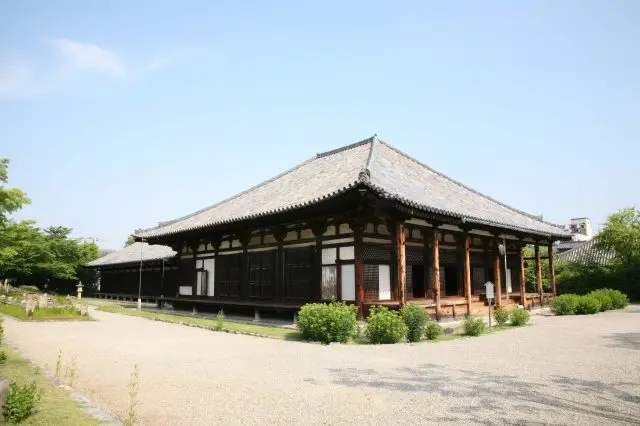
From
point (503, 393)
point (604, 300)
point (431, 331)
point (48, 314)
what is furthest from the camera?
point (604, 300)

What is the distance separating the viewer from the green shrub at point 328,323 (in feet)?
39.1

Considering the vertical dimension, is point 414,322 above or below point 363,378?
above

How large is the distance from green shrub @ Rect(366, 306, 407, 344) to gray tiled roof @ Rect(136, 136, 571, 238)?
11.4 ft

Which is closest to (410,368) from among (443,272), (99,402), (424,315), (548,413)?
(548,413)

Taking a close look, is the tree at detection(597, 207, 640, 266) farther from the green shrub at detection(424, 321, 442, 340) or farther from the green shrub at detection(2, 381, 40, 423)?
the green shrub at detection(2, 381, 40, 423)

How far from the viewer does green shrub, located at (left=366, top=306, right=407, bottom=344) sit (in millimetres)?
11680

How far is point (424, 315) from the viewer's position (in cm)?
1238

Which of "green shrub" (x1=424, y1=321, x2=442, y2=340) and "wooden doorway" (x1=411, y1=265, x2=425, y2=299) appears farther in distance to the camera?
"wooden doorway" (x1=411, y1=265, x2=425, y2=299)

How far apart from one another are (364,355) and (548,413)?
4.93 metres

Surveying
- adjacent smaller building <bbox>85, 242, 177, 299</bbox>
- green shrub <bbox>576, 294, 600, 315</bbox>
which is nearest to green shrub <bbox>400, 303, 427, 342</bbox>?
green shrub <bbox>576, 294, 600, 315</bbox>

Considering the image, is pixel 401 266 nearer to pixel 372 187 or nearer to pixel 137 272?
pixel 372 187

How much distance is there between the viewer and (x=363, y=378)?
24.9ft

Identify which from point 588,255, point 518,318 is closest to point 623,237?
point 588,255

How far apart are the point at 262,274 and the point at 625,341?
1251 cm
